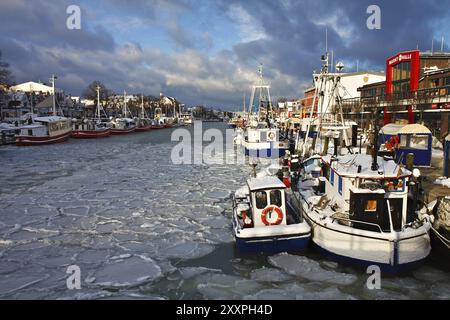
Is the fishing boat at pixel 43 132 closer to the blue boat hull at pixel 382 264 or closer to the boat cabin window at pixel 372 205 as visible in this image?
→ the blue boat hull at pixel 382 264

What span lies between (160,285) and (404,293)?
6.25 m

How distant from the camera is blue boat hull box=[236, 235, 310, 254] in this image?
10648mm

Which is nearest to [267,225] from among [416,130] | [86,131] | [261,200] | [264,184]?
[261,200]

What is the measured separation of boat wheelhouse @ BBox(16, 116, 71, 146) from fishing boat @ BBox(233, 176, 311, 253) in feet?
153

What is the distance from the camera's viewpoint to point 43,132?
52.3m

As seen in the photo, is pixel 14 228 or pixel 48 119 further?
pixel 48 119

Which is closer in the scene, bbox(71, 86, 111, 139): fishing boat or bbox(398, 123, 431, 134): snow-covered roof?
bbox(398, 123, 431, 134): snow-covered roof

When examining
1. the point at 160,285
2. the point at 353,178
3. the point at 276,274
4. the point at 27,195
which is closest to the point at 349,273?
the point at 276,274

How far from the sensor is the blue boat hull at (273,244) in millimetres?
10648

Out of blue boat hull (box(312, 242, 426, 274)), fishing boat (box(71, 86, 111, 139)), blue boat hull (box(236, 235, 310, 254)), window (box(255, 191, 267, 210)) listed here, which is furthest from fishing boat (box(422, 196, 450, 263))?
fishing boat (box(71, 86, 111, 139))

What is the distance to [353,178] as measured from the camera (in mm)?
10273

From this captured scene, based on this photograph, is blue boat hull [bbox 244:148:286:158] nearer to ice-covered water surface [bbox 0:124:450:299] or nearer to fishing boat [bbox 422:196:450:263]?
ice-covered water surface [bbox 0:124:450:299]

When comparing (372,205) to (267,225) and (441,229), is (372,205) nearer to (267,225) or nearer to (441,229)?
(441,229)
